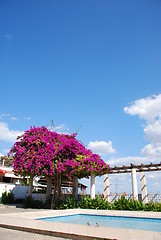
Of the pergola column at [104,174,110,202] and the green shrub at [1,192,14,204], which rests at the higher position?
the pergola column at [104,174,110,202]

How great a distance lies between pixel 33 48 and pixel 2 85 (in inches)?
111

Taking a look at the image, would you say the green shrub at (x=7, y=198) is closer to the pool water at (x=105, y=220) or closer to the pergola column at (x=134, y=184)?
the pool water at (x=105, y=220)

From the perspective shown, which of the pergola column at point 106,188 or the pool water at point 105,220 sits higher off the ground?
the pergola column at point 106,188

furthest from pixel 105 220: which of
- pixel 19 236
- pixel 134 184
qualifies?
pixel 19 236

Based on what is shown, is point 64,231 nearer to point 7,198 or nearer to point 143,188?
point 143,188

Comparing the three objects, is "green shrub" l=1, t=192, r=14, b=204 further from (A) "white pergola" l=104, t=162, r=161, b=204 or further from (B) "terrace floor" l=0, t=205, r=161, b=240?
(B) "terrace floor" l=0, t=205, r=161, b=240

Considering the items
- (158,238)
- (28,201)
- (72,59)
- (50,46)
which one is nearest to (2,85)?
(50,46)

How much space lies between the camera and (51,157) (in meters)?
13.8

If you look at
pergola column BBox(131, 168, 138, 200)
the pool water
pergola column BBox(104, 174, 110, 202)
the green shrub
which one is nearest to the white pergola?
pergola column BBox(131, 168, 138, 200)

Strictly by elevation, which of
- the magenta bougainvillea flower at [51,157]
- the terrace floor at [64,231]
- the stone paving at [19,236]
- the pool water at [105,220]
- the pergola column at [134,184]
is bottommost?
the pool water at [105,220]

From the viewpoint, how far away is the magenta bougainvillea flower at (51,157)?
13492 mm

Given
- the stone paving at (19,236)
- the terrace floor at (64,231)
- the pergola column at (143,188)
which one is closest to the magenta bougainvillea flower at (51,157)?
the pergola column at (143,188)

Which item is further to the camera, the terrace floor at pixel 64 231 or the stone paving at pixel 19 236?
the stone paving at pixel 19 236

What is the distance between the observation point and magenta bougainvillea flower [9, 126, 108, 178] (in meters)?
13.5
